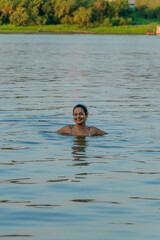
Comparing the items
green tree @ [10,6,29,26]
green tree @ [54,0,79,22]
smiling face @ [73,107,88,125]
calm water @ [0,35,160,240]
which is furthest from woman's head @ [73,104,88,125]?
green tree @ [54,0,79,22]

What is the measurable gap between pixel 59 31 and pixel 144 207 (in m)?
167

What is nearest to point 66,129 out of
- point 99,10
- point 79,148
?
point 79,148

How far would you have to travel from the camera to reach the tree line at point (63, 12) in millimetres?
177125

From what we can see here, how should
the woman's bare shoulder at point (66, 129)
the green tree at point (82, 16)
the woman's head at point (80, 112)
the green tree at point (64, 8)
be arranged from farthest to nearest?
the green tree at point (64, 8)
the green tree at point (82, 16)
the woman's bare shoulder at point (66, 129)
the woman's head at point (80, 112)

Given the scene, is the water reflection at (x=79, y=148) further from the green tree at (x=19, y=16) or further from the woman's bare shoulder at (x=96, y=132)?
the green tree at (x=19, y=16)

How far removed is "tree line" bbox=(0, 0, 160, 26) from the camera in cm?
17712

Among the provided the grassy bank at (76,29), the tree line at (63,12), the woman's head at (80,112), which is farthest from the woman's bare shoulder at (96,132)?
the tree line at (63,12)

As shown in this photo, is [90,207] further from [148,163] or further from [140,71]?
[140,71]

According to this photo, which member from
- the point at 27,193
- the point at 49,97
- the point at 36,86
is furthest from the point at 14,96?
the point at 27,193

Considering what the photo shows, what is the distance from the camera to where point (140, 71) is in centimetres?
4278

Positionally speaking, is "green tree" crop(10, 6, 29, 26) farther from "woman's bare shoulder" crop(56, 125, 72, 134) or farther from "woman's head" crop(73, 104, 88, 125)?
"woman's head" crop(73, 104, 88, 125)

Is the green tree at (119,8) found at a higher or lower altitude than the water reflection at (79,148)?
higher

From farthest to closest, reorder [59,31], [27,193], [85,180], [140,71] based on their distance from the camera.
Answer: [59,31]
[140,71]
[85,180]
[27,193]

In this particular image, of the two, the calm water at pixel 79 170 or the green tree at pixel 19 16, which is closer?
the calm water at pixel 79 170
